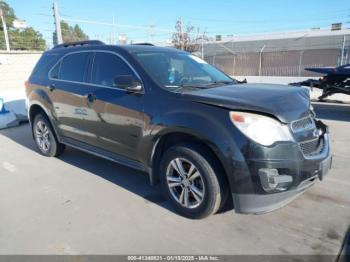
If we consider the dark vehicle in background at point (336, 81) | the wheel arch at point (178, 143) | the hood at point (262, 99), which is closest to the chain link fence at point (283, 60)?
the dark vehicle in background at point (336, 81)

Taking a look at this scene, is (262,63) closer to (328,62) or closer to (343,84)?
(328,62)

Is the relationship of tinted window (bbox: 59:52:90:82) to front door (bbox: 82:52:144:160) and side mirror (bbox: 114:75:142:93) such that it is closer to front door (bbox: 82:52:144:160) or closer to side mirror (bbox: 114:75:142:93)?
front door (bbox: 82:52:144:160)

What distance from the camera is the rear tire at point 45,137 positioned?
5570mm

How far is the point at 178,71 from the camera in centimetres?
408

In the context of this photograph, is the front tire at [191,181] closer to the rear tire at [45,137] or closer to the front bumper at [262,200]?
the front bumper at [262,200]

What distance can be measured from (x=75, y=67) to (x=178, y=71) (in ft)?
5.69

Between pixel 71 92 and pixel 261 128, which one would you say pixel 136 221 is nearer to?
pixel 261 128

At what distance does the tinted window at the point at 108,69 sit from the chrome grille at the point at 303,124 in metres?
1.92

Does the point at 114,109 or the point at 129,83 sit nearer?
the point at 129,83

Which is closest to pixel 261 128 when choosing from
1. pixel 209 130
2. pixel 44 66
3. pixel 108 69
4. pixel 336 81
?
pixel 209 130

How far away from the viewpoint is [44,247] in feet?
10.0

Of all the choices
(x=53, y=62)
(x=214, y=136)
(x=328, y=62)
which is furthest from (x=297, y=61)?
(x=214, y=136)

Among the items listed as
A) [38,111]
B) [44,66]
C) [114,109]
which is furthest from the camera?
[38,111]

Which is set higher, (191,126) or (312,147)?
(191,126)
